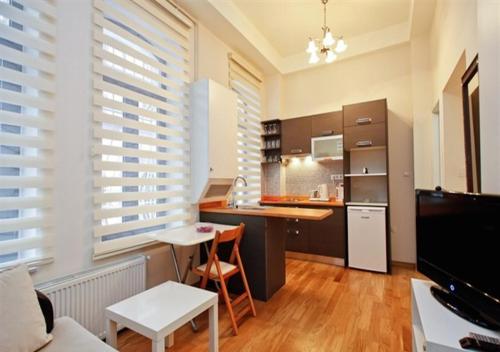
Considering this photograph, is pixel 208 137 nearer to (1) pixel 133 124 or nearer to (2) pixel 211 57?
(1) pixel 133 124

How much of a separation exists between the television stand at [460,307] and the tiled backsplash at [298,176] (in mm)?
3021

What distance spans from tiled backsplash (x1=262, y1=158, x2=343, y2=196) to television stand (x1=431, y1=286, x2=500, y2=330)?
3021 millimetres

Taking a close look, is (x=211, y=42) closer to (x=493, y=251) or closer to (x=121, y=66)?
(x=121, y=66)

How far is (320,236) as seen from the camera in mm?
3908

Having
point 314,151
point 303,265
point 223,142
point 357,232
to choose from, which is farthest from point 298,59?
point 303,265

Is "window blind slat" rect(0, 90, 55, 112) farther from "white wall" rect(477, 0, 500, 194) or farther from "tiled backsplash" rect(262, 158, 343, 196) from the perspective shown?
"tiled backsplash" rect(262, 158, 343, 196)

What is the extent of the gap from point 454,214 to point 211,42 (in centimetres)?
337

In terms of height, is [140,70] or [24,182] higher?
[140,70]

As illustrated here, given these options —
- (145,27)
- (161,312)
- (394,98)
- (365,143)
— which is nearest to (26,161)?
(161,312)

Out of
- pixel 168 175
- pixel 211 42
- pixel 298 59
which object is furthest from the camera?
pixel 298 59

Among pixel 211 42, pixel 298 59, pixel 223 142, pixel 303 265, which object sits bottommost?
pixel 303 265

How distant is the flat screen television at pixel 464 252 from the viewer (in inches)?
41.1

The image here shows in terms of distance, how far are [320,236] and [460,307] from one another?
8.87ft

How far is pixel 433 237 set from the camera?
152cm
